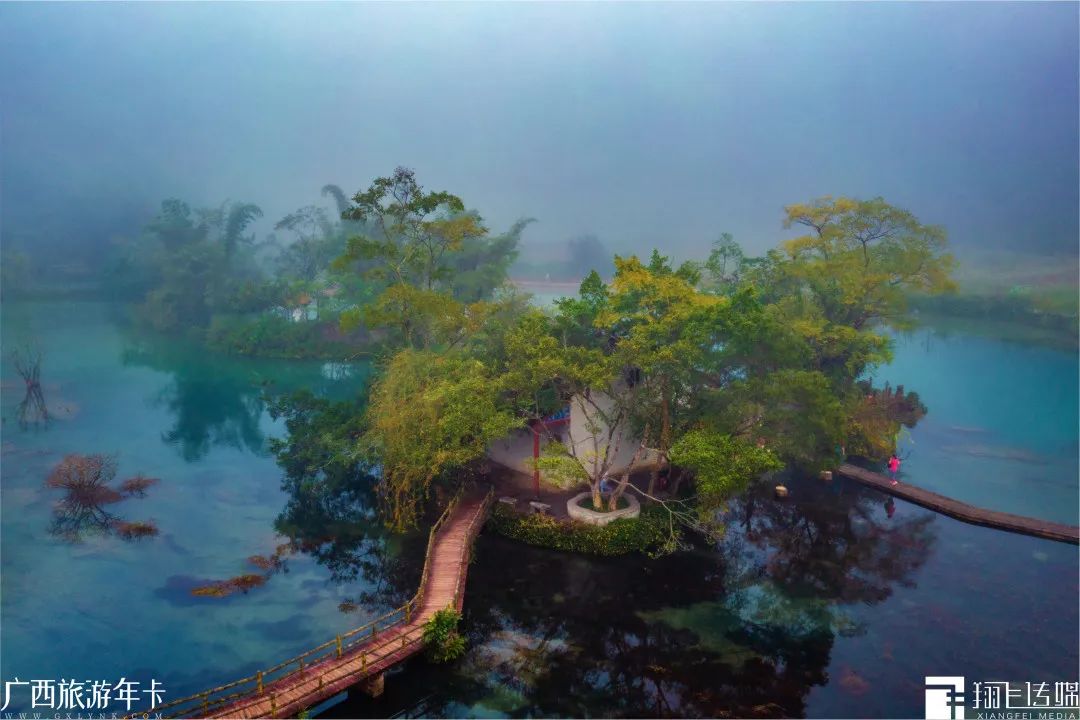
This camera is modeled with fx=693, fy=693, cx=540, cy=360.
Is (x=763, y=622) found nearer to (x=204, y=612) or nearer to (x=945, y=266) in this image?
(x=204, y=612)

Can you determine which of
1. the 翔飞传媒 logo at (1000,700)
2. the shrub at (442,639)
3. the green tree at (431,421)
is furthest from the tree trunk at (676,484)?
the shrub at (442,639)

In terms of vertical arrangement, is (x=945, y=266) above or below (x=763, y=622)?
above

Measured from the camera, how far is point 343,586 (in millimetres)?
20766

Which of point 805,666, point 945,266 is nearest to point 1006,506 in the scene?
point 945,266

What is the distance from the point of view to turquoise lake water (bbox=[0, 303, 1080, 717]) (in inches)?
635

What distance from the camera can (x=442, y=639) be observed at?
→ 16.4 meters

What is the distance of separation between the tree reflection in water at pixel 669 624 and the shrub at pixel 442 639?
0.29m

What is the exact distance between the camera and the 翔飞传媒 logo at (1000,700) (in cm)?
1537

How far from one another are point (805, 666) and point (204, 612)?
52.9 feet

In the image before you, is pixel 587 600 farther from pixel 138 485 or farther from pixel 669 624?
pixel 138 485

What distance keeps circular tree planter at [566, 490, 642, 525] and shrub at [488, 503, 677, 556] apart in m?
0.22

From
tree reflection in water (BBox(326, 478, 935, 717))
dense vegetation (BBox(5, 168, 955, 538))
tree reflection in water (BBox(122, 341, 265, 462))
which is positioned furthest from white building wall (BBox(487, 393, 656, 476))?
tree reflection in water (BBox(122, 341, 265, 462))

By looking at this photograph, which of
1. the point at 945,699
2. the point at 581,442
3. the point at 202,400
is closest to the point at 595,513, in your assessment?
the point at 581,442

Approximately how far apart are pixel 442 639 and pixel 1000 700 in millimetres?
12946
